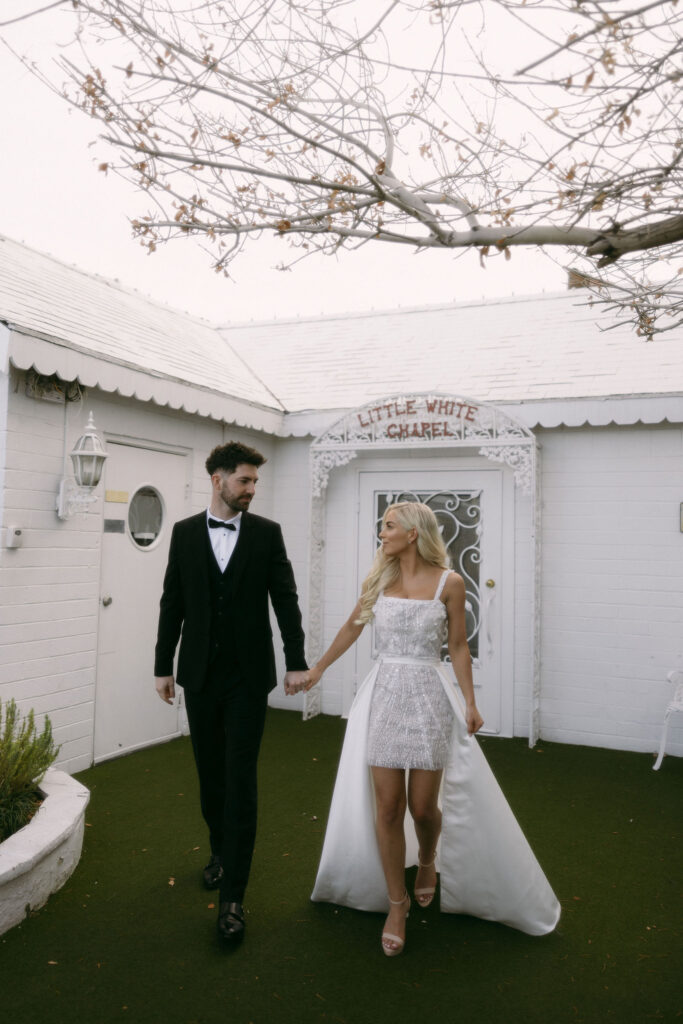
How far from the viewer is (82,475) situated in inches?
197

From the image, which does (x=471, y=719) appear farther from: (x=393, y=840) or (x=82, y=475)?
(x=82, y=475)

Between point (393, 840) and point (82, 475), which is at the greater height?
point (82, 475)

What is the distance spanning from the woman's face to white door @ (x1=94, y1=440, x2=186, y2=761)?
2929 millimetres

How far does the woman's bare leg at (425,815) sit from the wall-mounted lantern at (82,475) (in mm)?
2930

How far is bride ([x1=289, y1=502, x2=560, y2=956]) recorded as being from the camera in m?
3.14

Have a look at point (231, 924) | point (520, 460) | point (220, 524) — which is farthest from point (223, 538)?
point (520, 460)

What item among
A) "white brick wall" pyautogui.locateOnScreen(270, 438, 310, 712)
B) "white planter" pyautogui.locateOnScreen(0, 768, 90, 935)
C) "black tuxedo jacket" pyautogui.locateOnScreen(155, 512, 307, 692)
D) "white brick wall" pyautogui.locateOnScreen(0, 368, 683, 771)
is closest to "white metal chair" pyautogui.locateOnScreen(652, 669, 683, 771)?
"white brick wall" pyautogui.locateOnScreen(0, 368, 683, 771)

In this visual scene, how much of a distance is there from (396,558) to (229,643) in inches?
31.9

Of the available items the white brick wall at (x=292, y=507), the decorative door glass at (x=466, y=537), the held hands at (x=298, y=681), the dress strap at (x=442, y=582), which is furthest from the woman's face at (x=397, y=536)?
the white brick wall at (x=292, y=507)

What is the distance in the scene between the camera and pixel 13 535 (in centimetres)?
471

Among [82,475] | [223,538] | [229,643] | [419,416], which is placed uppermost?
[419,416]

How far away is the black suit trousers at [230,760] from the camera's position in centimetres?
316

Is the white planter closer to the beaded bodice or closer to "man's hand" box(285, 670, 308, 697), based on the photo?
"man's hand" box(285, 670, 308, 697)

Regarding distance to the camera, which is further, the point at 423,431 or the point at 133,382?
the point at 423,431
